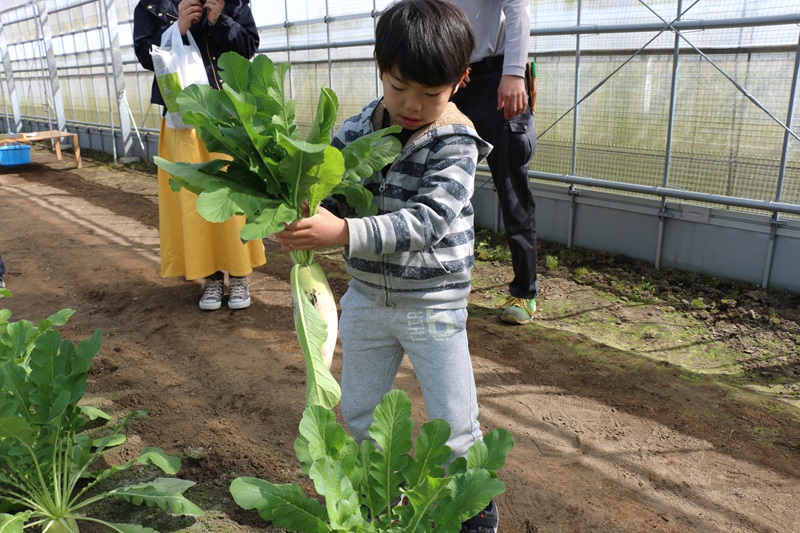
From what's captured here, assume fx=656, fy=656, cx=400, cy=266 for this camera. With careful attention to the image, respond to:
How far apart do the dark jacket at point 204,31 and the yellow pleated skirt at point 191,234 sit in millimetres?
240

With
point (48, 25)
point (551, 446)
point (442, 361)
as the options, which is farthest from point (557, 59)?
point (48, 25)

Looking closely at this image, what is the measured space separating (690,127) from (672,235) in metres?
0.64

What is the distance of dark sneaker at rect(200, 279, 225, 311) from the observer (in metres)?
3.44

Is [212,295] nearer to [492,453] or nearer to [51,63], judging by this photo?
[492,453]

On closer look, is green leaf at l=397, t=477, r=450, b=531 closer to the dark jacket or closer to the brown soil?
the brown soil

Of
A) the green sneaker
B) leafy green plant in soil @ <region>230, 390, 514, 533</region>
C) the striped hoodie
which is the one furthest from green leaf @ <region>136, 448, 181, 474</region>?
the green sneaker

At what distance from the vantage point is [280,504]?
1391 millimetres

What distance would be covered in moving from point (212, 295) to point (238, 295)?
5.4 inches

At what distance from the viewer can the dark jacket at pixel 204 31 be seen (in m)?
3.05

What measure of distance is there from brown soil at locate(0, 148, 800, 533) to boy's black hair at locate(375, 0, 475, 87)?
1.21m

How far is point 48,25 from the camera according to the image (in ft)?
38.3

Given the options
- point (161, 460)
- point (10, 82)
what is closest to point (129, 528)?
point (161, 460)

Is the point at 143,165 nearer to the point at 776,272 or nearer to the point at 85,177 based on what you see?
the point at 85,177

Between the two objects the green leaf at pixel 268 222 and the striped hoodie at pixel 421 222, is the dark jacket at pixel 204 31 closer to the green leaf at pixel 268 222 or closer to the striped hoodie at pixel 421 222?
the striped hoodie at pixel 421 222
